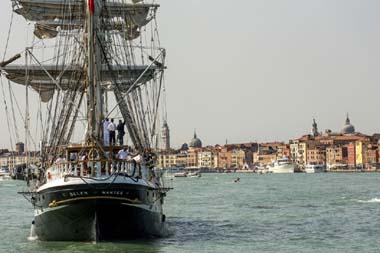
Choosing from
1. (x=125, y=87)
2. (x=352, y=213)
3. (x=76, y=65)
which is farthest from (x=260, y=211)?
(x=76, y=65)

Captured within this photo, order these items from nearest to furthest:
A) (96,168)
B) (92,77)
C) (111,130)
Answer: (96,168) → (92,77) → (111,130)

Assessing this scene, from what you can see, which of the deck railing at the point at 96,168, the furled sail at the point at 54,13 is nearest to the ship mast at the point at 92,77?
the deck railing at the point at 96,168

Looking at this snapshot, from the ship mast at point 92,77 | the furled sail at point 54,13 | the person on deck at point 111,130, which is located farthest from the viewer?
the furled sail at point 54,13

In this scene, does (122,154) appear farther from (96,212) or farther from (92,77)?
(92,77)

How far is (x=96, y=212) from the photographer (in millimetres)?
31375

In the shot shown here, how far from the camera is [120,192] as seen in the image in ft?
103

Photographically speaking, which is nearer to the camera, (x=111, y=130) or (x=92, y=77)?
(x=92, y=77)

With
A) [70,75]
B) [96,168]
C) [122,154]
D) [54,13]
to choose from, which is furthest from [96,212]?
[54,13]

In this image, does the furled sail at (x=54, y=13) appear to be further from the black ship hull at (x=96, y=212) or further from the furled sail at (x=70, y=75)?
the black ship hull at (x=96, y=212)

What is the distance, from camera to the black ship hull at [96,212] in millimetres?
31188

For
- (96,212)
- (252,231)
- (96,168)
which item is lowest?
(252,231)

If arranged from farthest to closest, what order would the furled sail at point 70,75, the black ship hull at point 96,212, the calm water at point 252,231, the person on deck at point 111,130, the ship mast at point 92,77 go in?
1. the furled sail at point 70,75
2. the person on deck at point 111,130
3. the ship mast at point 92,77
4. the calm water at point 252,231
5. the black ship hull at point 96,212

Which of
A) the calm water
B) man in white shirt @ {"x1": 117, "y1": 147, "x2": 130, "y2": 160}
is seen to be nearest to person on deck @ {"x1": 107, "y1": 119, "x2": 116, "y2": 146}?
man in white shirt @ {"x1": 117, "y1": 147, "x2": 130, "y2": 160}

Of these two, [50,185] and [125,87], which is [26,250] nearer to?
[50,185]
